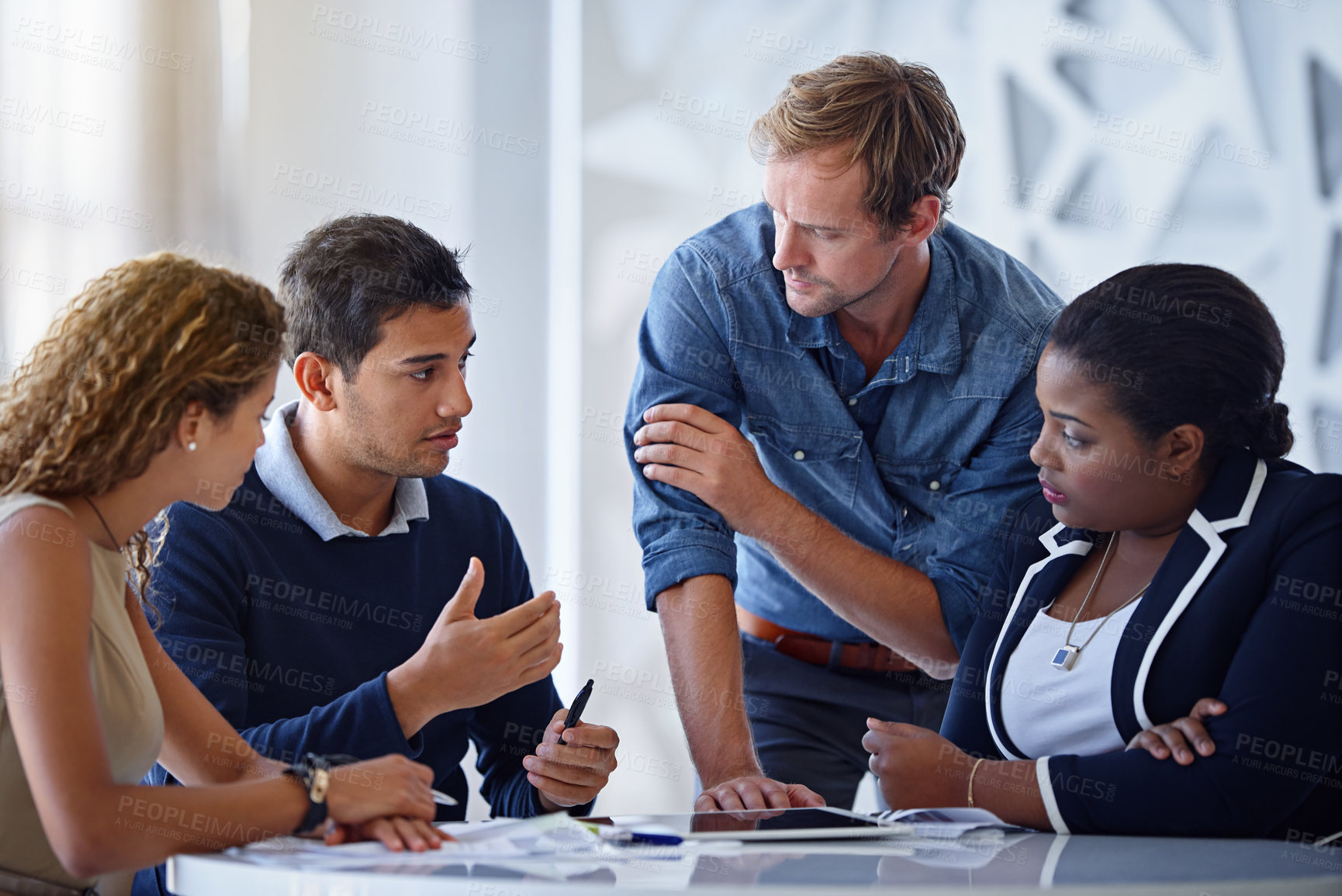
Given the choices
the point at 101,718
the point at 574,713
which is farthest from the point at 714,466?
the point at 101,718

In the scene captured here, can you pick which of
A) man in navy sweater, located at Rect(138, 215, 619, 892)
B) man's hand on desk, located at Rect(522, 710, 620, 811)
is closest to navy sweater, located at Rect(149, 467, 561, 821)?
man in navy sweater, located at Rect(138, 215, 619, 892)

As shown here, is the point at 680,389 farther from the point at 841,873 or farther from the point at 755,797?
the point at 841,873

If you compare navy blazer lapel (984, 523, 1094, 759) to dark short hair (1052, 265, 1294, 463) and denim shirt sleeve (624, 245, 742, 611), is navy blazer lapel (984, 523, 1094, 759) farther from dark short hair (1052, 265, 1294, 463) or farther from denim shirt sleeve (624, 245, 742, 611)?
denim shirt sleeve (624, 245, 742, 611)

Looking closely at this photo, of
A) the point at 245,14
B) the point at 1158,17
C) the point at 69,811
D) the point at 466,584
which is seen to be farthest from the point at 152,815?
the point at 1158,17

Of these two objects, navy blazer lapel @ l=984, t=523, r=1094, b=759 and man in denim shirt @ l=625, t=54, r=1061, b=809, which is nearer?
navy blazer lapel @ l=984, t=523, r=1094, b=759

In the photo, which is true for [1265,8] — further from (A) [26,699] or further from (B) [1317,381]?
(A) [26,699]

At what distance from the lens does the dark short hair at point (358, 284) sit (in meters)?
1.79

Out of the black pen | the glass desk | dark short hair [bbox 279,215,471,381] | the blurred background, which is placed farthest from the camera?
the blurred background

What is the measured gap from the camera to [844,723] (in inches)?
84.8

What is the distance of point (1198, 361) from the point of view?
1.47 m

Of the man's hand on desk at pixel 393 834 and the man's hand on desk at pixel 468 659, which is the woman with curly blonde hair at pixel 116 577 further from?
the man's hand on desk at pixel 468 659

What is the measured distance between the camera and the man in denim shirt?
1852 mm

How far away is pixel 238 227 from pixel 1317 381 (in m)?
2.80

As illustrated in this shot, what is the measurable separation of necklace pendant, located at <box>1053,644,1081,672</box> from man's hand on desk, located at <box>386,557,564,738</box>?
0.68 metres
